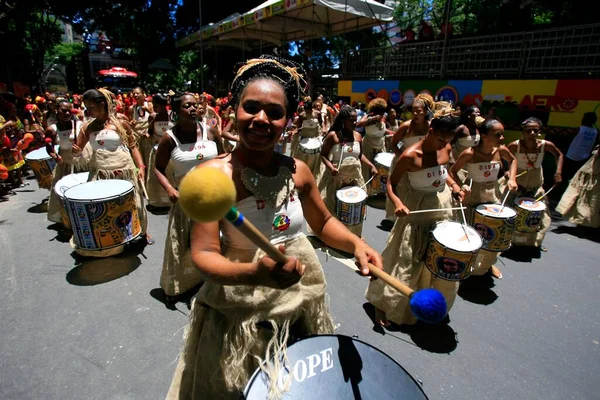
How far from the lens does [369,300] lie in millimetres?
3504

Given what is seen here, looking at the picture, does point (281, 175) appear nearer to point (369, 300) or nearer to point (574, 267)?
point (369, 300)

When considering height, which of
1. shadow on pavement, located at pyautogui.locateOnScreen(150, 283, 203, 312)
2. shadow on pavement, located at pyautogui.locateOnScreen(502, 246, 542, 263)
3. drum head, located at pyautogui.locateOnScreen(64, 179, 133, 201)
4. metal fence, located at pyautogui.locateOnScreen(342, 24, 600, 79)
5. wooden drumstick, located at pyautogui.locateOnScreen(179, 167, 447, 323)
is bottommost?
shadow on pavement, located at pyautogui.locateOnScreen(502, 246, 542, 263)

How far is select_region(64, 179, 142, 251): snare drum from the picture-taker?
11.8ft

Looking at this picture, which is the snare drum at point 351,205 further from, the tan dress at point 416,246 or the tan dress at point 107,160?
the tan dress at point 107,160

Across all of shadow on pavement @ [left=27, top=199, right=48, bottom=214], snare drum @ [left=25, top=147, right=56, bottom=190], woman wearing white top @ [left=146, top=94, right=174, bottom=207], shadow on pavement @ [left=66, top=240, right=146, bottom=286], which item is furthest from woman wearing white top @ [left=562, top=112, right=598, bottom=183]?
shadow on pavement @ [left=27, top=199, right=48, bottom=214]

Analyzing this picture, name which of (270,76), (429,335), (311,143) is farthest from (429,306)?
(311,143)

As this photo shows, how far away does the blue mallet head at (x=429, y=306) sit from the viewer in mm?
1169

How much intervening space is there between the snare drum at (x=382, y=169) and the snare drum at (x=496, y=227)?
2219 millimetres

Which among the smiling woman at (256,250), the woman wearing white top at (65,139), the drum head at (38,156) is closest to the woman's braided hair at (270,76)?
the smiling woman at (256,250)

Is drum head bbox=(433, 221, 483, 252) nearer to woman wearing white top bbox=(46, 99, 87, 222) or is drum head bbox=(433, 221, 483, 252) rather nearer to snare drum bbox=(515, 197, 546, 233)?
snare drum bbox=(515, 197, 546, 233)

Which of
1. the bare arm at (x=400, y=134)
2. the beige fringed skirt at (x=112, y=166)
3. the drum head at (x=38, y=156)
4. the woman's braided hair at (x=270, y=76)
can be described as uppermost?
the woman's braided hair at (x=270, y=76)

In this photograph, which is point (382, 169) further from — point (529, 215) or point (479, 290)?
point (479, 290)

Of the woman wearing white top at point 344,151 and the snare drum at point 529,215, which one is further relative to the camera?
the woman wearing white top at point 344,151

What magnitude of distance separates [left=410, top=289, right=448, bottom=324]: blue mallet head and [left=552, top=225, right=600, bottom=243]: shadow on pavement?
19.9 ft
